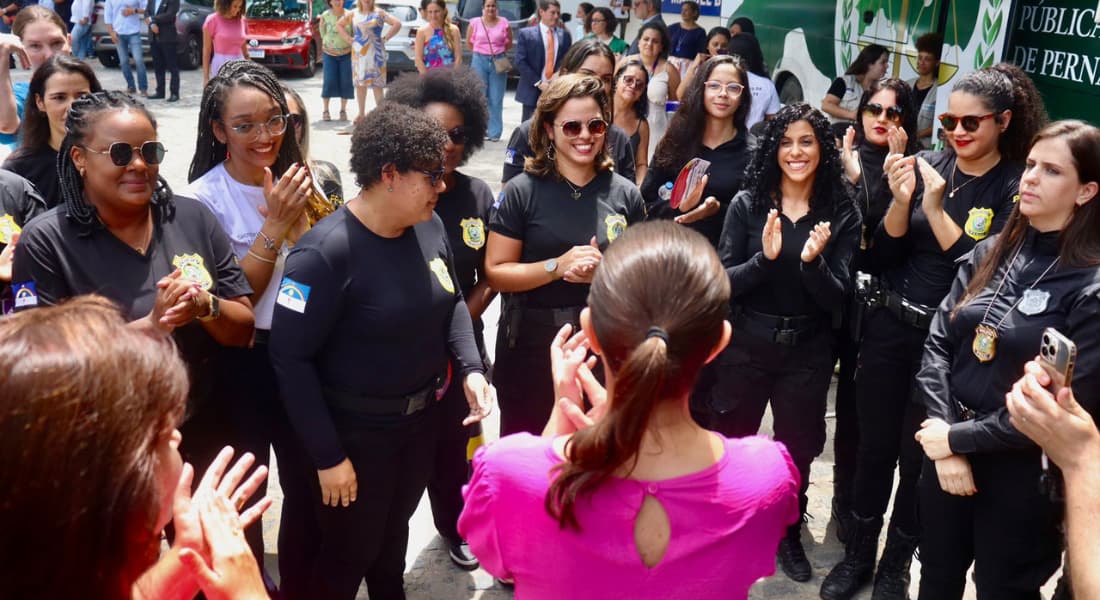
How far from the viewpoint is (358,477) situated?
9.23 feet

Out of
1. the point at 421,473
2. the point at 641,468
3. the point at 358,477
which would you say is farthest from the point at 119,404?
the point at 421,473

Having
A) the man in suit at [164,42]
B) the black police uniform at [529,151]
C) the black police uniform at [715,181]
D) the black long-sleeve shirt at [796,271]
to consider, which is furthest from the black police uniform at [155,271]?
the man in suit at [164,42]

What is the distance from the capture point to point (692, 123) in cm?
459

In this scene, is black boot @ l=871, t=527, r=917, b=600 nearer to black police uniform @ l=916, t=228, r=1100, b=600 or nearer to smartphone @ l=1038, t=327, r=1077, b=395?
black police uniform @ l=916, t=228, r=1100, b=600

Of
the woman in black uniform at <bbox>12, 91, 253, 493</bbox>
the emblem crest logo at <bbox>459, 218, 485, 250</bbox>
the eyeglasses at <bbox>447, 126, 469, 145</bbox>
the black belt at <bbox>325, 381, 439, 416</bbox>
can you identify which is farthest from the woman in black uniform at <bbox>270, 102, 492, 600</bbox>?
the eyeglasses at <bbox>447, 126, 469, 145</bbox>

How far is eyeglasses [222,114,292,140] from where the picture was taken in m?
3.20

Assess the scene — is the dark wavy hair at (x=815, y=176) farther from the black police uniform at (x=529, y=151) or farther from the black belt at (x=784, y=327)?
the black police uniform at (x=529, y=151)

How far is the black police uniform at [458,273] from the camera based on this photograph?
3.62m

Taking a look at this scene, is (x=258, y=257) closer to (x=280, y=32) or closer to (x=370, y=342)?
(x=370, y=342)

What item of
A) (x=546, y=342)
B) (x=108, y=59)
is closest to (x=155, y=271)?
(x=546, y=342)

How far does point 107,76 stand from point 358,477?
1581 centimetres

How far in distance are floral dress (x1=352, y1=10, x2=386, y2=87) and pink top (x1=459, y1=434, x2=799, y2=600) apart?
35.9 feet

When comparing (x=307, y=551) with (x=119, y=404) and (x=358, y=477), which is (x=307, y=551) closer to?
(x=358, y=477)

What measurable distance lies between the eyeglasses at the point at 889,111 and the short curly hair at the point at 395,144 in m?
2.47
